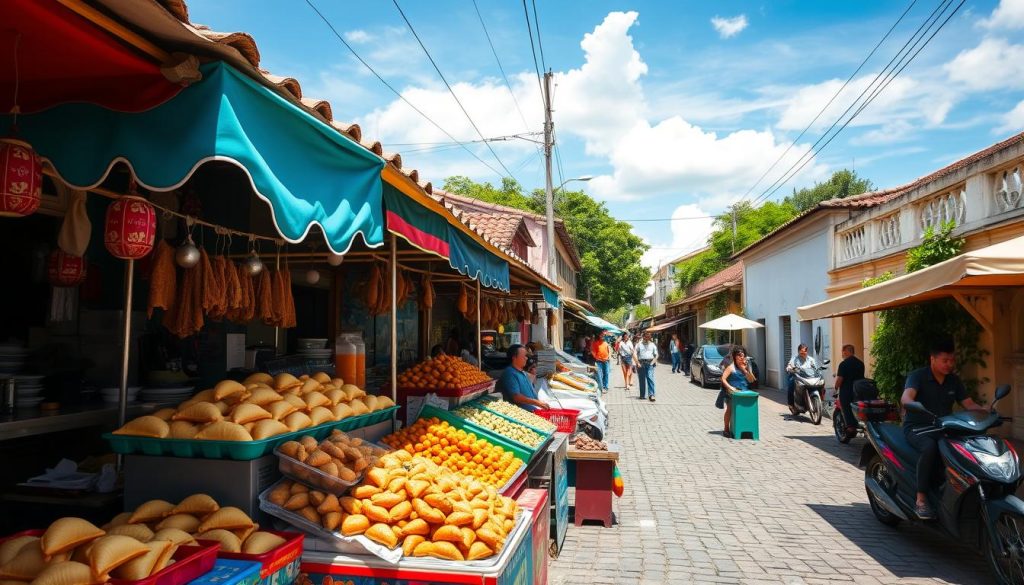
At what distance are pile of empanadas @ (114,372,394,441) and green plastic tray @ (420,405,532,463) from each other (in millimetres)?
997

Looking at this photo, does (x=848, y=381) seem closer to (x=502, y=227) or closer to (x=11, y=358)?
(x=11, y=358)

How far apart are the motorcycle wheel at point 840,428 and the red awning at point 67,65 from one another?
1176 cm

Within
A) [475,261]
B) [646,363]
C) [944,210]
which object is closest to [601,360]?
[646,363]

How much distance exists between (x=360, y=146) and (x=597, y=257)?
4273 centimetres

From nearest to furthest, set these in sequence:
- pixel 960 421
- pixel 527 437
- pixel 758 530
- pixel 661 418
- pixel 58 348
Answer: pixel 960 421, pixel 527 437, pixel 758 530, pixel 58 348, pixel 661 418

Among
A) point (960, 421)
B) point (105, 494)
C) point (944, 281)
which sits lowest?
point (105, 494)

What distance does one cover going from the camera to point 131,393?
5.25m

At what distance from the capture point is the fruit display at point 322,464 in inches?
129

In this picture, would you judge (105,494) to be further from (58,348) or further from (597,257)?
(597,257)

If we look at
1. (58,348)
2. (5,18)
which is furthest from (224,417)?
(58,348)

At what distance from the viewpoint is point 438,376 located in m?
6.42

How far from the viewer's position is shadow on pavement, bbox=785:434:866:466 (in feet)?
32.9

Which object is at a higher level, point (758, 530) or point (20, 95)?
point (20, 95)

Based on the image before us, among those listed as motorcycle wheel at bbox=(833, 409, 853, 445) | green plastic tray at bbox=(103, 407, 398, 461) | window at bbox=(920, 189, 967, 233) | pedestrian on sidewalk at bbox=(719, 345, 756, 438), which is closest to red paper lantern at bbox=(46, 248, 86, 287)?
green plastic tray at bbox=(103, 407, 398, 461)
